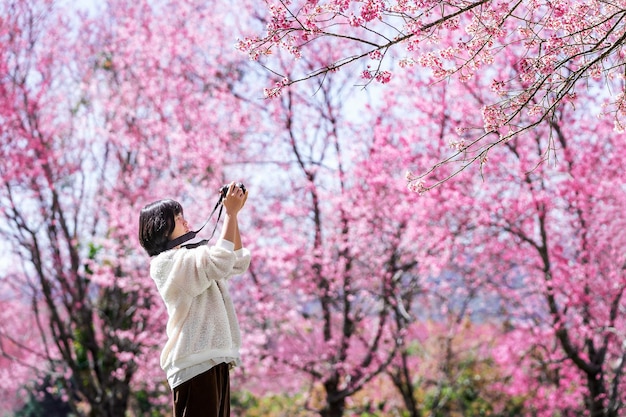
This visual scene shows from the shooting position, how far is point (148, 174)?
850 centimetres

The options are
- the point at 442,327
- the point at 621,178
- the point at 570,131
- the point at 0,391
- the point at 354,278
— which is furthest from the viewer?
the point at 0,391

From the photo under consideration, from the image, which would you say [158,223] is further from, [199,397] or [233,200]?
[199,397]

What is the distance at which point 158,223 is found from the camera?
8.79ft

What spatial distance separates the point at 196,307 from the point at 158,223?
0.36 m

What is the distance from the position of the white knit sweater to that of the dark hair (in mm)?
66

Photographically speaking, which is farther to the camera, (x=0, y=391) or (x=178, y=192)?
(x=0, y=391)

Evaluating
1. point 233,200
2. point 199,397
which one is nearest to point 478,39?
point 233,200

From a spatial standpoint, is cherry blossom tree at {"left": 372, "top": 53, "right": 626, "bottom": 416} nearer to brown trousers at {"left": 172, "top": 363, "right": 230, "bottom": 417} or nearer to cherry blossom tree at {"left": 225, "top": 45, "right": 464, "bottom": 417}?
cherry blossom tree at {"left": 225, "top": 45, "right": 464, "bottom": 417}

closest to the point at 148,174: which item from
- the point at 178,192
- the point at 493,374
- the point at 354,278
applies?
the point at 178,192

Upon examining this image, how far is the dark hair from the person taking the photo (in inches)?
105

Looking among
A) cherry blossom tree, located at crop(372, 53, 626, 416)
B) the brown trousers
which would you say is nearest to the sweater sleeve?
the brown trousers

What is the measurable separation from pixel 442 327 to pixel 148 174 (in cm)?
612

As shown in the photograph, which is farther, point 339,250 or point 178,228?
point 339,250

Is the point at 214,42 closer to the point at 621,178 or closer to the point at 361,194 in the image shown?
the point at 361,194
